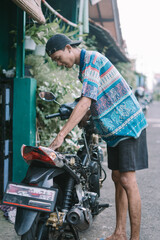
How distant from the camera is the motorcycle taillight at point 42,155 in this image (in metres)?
2.19

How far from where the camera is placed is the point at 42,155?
2.22 metres

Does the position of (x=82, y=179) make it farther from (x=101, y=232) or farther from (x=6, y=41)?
(x=6, y=41)

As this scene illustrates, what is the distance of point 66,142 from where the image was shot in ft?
15.7

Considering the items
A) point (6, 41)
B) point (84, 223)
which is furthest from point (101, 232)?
point (6, 41)

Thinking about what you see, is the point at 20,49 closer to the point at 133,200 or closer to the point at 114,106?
the point at 114,106

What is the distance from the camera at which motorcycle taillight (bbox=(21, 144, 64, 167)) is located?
2.19 metres

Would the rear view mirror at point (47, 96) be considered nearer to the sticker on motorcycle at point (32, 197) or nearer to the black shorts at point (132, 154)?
the black shorts at point (132, 154)

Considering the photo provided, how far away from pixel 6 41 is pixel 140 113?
2933mm

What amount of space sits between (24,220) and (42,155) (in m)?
0.47

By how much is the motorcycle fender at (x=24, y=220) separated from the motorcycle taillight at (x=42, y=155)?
380 millimetres

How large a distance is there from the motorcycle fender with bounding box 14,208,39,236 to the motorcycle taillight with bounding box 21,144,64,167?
0.38m

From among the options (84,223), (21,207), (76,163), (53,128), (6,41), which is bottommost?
(84,223)

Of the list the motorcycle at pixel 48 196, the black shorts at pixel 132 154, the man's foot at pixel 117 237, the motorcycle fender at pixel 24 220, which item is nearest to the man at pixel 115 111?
the black shorts at pixel 132 154

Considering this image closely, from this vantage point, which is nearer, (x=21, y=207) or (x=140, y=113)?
(x=21, y=207)
